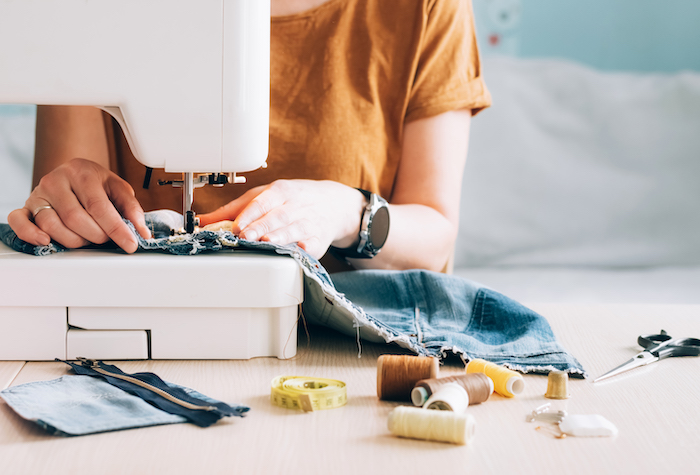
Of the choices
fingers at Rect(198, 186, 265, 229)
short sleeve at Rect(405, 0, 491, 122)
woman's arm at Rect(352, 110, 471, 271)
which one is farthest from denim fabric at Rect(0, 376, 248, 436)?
short sleeve at Rect(405, 0, 491, 122)

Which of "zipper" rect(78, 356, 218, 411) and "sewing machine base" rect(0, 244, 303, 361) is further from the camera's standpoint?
"sewing machine base" rect(0, 244, 303, 361)

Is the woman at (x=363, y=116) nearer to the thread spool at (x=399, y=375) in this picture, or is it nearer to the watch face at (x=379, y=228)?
the watch face at (x=379, y=228)

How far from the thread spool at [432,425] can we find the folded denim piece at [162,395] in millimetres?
152

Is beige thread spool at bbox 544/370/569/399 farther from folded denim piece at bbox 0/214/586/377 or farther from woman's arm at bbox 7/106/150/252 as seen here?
woman's arm at bbox 7/106/150/252

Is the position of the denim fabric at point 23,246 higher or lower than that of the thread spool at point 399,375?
higher

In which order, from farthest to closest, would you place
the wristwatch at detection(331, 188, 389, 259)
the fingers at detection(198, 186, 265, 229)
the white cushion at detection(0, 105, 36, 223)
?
the white cushion at detection(0, 105, 36, 223) < the wristwatch at detection(331, 188, 389, 259) < the fingers at detection(198, 186, 265, 229)

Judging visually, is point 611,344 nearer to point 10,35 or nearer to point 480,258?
point 10,35

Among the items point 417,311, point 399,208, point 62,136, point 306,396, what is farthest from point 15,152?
point 306,396

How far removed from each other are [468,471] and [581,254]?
79.4 inches

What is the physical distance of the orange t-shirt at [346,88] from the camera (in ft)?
4.91

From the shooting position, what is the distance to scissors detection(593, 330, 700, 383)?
0.83 m

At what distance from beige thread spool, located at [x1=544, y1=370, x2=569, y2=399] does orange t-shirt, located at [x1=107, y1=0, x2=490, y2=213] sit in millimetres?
867

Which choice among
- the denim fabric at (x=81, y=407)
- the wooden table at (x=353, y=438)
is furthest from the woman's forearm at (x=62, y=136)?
the denim fabric at (x=81, y=407)

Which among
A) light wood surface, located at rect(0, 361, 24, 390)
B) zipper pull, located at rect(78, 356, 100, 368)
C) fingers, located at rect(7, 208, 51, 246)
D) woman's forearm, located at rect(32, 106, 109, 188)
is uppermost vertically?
woman's forearm, located at rect(32, 106, 109, 188)
